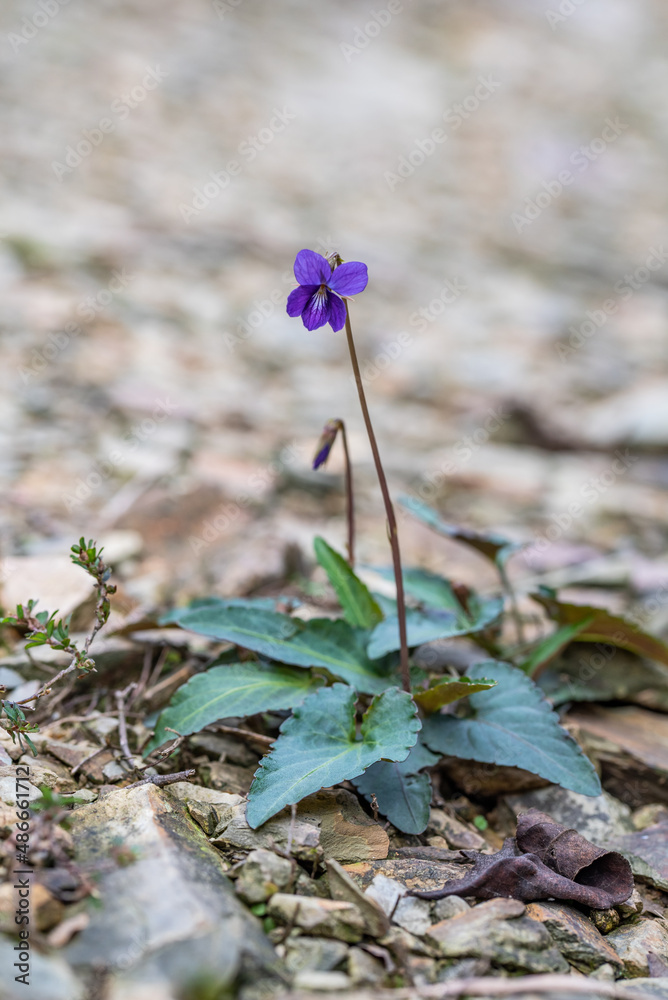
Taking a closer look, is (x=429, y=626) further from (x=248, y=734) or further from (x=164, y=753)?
(x=164, y=753)

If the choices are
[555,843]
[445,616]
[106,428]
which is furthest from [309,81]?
[555,843]

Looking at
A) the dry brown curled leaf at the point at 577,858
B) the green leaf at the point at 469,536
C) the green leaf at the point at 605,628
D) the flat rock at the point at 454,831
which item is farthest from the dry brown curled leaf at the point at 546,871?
the green leaf at the point at 469,536

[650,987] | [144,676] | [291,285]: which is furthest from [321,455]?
[291,285]

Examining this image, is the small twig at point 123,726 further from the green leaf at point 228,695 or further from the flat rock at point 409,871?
the flat rock at point 409,871

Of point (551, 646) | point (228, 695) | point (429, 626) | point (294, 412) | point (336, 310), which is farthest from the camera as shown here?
point (294, 412)

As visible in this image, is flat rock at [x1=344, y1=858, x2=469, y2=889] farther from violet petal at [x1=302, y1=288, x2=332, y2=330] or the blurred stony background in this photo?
the blurred stony background

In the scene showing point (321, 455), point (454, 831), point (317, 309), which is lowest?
point (454, 831)

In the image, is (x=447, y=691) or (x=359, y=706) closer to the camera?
(x=447, y=691)

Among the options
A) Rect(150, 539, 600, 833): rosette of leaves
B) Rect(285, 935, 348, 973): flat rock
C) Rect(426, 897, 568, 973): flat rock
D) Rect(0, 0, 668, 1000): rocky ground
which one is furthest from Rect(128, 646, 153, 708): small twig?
Rect(426, 897, 568, 973): flat rock

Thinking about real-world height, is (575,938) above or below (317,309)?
below
